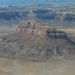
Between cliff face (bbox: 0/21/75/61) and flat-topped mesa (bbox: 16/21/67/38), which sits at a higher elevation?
flat-topped mesa (bbox: 16/21/67/38)

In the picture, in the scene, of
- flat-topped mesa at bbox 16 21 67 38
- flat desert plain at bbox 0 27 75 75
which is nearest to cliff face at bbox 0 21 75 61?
flat-topped mesa at bbox 16 21 67 38

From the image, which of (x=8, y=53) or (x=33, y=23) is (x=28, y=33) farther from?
(x=8, y=53)

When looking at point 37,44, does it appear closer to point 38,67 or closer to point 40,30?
point 40,30

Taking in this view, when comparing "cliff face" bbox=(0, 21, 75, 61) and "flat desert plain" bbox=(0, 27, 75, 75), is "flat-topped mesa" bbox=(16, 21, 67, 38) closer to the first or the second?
"cliff face" bbox=(0, 21, 75, 61)

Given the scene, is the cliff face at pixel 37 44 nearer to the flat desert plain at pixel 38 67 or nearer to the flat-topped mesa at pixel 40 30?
the flat-topped mesa at pixel 40 30

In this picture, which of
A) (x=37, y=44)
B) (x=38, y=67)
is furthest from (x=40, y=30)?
(x=38, y=67)

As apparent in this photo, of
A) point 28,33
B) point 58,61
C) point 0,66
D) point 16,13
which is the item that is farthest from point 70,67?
point 16,13

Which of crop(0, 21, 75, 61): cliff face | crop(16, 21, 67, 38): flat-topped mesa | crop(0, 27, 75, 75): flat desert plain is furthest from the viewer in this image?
crop(16, 21, 67, 38): flat-topped mesa
